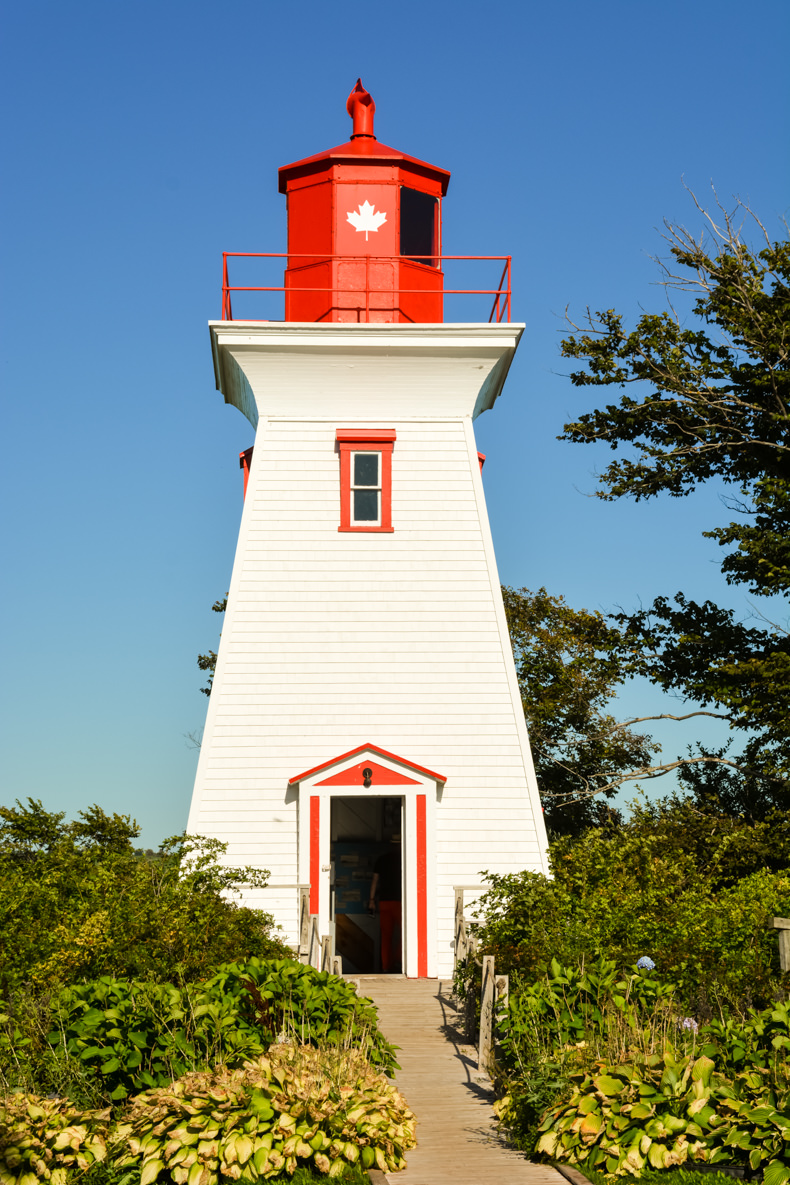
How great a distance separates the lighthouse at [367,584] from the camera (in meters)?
16.6

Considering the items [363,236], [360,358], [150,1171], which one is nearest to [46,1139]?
[150,1171]

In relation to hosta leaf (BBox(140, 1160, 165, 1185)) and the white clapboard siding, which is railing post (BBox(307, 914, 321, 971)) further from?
hosta leaf (BBox(140, 1160, 165, 1185))

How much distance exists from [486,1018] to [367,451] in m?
9.33

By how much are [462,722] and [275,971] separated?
7422mm

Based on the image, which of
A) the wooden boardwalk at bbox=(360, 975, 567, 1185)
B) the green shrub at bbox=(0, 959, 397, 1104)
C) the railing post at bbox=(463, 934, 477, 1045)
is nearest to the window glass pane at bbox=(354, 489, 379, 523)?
the wooden boardwalk at bbox=(360, 975, 567, 1185)

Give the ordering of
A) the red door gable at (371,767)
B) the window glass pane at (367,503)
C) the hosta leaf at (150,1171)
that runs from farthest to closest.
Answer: the window glass pane at (367,503) < the red door gable at (371,767) < the hosta leaf at (150,1171)

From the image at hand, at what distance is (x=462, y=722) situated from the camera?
1712 cm

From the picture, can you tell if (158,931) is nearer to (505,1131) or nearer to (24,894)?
(24,894)

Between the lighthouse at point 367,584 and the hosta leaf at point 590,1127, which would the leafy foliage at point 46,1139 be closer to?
the hosta leaf at point 590,1127

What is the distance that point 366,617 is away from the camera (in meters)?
17.5

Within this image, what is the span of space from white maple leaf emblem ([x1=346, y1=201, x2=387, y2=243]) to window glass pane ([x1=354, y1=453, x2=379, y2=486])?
12.1ft

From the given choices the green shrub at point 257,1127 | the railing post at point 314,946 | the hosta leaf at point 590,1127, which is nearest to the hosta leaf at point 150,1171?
the green shrub at point 257,1127

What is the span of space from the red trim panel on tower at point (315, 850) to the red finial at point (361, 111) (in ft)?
36.4

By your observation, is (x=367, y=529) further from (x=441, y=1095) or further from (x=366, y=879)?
(x=441, y=1095)
